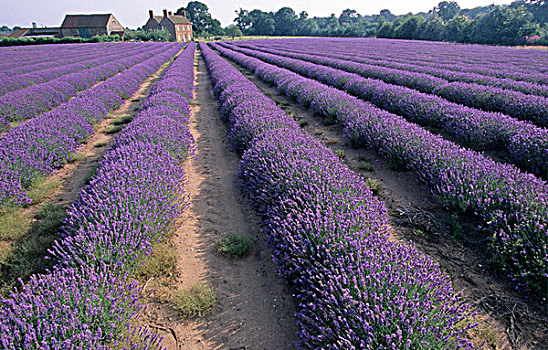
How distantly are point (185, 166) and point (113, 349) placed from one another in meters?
3.62

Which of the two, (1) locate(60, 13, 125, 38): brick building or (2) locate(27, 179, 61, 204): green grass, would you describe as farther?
(1) locate(60, 13, 125, 38): brick building

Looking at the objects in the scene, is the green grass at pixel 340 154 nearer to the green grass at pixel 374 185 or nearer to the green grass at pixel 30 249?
the green grass at pixel 374 185

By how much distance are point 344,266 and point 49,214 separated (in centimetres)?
350

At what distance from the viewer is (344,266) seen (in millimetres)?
2047

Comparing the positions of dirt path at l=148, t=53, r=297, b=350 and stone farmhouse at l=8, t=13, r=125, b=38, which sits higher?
stone farmhouse at l=8, t=13, r=125, b=38

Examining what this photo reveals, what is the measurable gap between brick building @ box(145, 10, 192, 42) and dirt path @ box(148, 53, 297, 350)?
252ft

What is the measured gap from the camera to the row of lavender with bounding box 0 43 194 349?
5.29ft

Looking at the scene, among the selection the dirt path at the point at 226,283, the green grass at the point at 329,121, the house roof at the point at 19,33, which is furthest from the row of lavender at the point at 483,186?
the house roof at the point at 19,33

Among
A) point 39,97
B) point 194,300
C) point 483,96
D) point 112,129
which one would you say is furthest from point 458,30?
point 194,300

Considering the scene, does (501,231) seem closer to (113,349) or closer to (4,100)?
(113,349)

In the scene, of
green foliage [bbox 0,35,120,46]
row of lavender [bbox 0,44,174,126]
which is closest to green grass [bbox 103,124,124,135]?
row of lavender [bbox 0,44,174,126]

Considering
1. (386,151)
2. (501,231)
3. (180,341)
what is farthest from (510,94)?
(180,341)

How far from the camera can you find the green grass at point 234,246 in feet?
9.77

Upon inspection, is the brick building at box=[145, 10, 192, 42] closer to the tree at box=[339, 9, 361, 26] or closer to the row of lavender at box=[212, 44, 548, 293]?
the tree at box=[339, 9, 361, 26]
